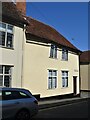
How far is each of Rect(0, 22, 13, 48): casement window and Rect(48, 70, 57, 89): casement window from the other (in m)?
6.79

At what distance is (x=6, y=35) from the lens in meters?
19.8

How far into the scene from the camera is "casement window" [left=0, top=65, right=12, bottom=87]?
1933 centimetres

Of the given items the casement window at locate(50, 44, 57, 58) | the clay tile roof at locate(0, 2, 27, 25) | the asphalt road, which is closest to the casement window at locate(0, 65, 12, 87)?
the clay tile roof at locate(0, 2, 27, 25)

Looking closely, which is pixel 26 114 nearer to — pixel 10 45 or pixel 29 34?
pixel 10 45

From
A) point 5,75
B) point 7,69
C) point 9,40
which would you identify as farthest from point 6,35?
point 5,75

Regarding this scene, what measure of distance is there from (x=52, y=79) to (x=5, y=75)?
24.7 feet

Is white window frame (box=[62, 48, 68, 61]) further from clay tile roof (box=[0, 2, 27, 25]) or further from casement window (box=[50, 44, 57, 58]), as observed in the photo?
clay tile roof (box=[0, 2, 27, 25])

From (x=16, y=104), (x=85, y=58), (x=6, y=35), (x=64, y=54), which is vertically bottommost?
(x=16, y=104)

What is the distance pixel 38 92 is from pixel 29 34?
5.06 m

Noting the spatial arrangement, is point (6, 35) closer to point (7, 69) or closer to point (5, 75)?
point (7, 69)

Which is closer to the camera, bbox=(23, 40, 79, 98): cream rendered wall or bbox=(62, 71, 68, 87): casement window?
bbox=(23, 40, 79, 98): cream rendered wall

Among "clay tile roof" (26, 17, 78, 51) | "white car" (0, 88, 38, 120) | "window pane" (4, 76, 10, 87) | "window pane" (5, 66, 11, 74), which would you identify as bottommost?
"white car" (0, 88, 38, 120)

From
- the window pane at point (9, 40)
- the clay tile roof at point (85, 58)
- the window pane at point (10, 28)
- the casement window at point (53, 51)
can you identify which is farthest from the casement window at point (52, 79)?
the clay tile roof at point (85, 58)

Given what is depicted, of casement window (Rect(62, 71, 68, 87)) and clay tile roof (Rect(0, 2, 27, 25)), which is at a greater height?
clay tile roof (Rect(0, 2, 27, 25))
